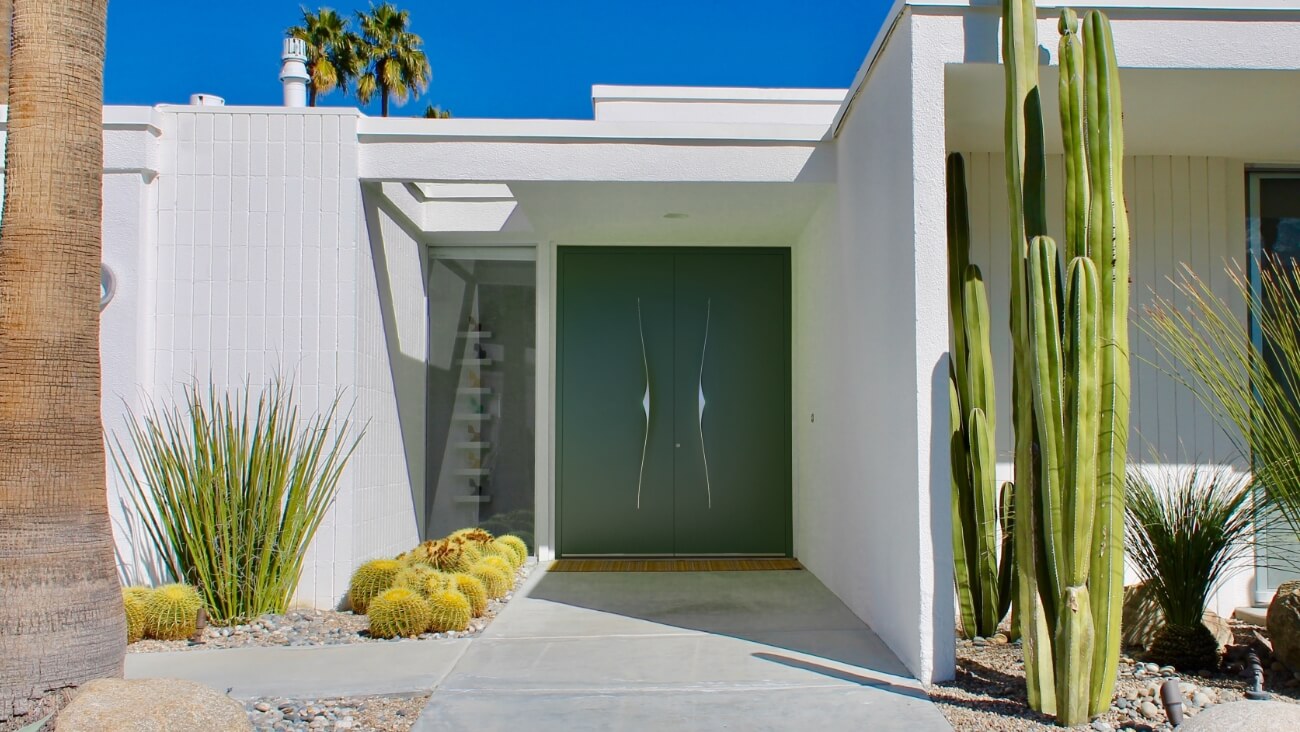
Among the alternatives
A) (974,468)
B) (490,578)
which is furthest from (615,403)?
(974,468)

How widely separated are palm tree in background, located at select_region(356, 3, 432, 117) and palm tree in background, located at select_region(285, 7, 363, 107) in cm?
25

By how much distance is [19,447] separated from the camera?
3.54 metres

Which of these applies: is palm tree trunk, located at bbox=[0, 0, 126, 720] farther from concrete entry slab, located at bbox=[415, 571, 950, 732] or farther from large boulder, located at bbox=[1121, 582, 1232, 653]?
large boulder, located at bbox=[1121, 582, 1232, 653]

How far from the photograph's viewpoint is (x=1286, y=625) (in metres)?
4.23

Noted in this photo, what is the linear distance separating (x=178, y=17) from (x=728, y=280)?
2171 centimetres

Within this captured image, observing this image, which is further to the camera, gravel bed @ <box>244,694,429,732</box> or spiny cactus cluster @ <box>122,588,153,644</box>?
spiny cactus cluster @ <box>122,588,153,644</box>

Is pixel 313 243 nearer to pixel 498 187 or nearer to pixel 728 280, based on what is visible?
pixel 498 187

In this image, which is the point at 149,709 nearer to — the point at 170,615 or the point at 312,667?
the point at 312,667

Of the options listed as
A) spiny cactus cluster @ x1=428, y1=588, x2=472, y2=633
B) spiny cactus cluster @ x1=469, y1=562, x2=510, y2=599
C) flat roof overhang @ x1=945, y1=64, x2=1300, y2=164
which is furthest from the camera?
spiny cactus cluster @ x1=469, y1=562, x2=510, y2=599

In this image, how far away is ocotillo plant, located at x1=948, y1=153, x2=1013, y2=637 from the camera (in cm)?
446

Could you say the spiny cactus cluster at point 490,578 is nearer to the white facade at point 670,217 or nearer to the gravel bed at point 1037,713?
the white facade at point 670,217

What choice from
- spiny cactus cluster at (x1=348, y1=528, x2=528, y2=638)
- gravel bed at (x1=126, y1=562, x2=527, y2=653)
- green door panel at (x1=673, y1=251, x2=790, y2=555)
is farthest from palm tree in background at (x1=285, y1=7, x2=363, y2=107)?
gravel bed at (x1=126, y1=562, x2=527, y2=653)

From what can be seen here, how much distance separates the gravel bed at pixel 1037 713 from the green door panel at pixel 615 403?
3470 millimetres

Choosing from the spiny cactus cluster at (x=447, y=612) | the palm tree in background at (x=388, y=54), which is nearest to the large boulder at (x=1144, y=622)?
the spiny cactus cluster at (x=447, y=612)
